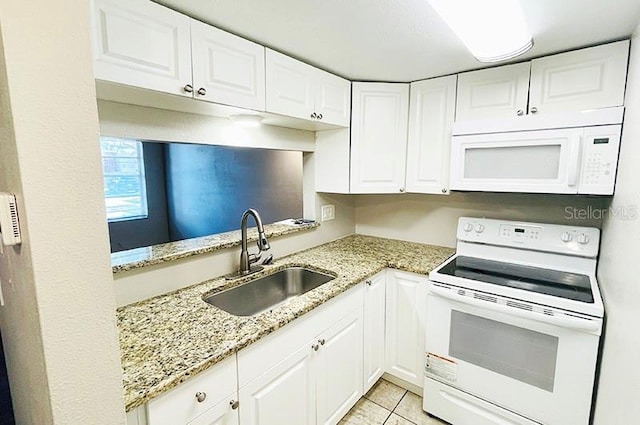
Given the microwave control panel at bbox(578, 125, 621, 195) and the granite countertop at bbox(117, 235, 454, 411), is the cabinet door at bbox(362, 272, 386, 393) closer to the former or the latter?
the granite countertop at bbox(117, 235, 454, 411)

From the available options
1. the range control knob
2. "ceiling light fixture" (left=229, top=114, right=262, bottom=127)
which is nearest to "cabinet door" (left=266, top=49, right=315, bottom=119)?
"ceiling light fixture" (left=229, top=114, right=262, bottom=127)

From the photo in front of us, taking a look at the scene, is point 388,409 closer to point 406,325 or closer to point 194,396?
point 406,325

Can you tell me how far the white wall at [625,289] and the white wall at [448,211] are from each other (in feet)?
1.31

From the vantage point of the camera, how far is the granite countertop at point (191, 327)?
0.90m

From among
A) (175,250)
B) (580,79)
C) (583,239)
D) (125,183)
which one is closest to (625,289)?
(583,239)

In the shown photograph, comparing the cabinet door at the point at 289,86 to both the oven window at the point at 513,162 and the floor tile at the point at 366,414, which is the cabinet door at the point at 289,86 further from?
the floor tile at the point at 366,414

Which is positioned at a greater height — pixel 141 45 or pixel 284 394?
pixel 141 45

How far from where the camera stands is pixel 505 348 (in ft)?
5.17

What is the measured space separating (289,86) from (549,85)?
4.56 ft

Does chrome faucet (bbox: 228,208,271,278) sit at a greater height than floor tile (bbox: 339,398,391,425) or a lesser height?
greater

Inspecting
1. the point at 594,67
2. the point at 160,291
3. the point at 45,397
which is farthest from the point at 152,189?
the point at 594,67

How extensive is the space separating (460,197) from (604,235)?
82 centimetres

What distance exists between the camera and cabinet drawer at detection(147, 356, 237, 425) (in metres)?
0.90

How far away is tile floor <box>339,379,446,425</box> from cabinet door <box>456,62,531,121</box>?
1824mm
